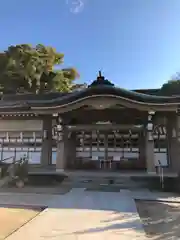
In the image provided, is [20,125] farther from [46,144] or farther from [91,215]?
[91,215]

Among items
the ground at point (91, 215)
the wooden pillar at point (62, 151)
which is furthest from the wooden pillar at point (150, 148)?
the wooden pillar at point (62, 151)

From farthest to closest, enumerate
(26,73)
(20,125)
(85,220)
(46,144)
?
(26,73)
(20,125)
(46,144)
(85,220)

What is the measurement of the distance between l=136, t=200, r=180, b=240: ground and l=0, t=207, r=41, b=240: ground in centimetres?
262

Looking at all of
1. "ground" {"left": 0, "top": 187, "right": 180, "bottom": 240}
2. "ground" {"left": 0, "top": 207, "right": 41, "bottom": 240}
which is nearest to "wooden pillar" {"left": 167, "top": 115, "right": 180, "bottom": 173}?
"ground" {"left": 0, "top": 187, "right": 180, "bottom": 240}

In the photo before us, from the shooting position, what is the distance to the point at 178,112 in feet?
36.0

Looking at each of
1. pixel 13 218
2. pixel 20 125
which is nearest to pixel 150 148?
pixel 13 218

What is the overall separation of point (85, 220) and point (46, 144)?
23.8 feet

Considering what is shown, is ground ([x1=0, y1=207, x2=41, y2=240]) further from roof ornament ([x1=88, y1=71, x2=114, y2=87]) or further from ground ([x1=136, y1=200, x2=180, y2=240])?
roof ornament ([x1=88, y1=71, x2=114, y2=87])

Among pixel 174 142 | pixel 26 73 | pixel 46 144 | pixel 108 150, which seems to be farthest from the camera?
pixel 26 73

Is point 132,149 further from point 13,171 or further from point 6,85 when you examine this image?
point 6,85

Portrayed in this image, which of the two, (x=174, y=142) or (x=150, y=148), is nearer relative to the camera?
(x=150, y=148)

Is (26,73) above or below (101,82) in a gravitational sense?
above

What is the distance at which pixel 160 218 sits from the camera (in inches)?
219

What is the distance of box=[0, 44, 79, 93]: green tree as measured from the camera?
27891 millimetres
